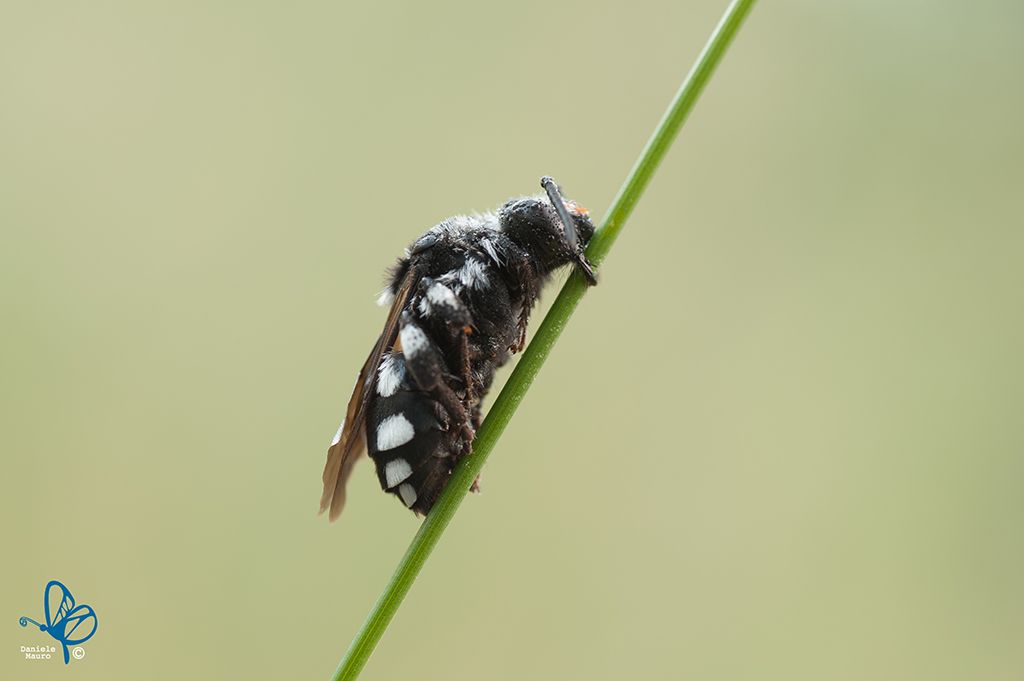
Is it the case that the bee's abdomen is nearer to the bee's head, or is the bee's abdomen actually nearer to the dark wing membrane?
the dark wing membrane

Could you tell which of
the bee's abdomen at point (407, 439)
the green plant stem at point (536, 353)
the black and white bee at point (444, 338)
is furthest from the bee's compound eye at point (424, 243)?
the green plant stem at point (536, 353)

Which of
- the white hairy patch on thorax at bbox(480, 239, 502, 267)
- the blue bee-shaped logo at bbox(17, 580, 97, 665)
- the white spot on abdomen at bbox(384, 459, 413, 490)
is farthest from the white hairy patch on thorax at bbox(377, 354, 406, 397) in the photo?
the blue bee-shaped logo at bbox(17, 580, 97, 665)

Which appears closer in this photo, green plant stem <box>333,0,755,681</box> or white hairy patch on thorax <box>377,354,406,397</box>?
green plant stem <box>333,0,755,681</box>

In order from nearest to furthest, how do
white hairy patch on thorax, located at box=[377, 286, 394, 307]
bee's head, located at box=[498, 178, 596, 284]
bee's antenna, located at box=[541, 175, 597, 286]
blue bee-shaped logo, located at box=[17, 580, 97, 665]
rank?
bee's antenna, located at box=[541, 175, 597, 286], bee's head, located at box=[498, 178, 596, 284], white hairy patch on thorax, located at box=[377, 286, 394, 307], blue bee-shaped logo, located at box=[17, 580, 97, 665]

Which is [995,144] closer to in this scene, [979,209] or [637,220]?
[979,209]

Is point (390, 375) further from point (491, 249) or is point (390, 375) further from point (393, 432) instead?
point (491, 249)

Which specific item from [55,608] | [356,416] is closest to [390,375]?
[356,416]

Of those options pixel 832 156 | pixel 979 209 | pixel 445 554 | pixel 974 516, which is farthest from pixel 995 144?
pixel 445 554
